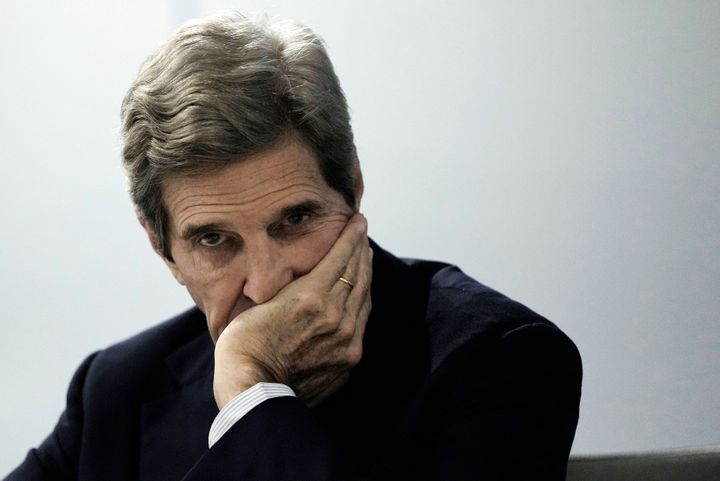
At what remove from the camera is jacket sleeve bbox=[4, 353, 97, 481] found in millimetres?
2176

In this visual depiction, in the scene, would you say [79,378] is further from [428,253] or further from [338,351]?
[428,253]

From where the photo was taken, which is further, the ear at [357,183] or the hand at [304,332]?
the ear at [357,183]

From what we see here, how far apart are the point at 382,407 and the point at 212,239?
0.43m

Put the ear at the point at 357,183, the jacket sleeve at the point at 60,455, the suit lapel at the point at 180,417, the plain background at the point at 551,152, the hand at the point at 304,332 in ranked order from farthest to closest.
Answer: the plain background at the point at 551,152 < the jacket sleeve at the point at 60,455 < the suit lapel at the point at 180,417 < the ear at the point at 357,183 < the hand at the point at 304,332

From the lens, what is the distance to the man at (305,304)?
1.67 meters

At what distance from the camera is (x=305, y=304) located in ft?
5.75

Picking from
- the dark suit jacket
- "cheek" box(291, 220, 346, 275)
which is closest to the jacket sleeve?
the dark suit jacket

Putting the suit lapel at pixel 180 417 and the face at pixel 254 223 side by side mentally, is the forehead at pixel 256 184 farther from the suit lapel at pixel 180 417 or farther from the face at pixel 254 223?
the suit lapel at pixel 180 417

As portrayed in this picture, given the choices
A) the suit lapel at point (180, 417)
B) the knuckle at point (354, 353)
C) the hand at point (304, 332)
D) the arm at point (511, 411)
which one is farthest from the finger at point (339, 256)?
the suit lapel at point (180, 417)

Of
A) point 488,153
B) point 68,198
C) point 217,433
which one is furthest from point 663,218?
point 68,198

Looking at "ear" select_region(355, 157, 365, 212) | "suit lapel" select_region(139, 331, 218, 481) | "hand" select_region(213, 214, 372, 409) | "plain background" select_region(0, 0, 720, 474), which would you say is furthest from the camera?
"plain background" select_region(0, 0, 720, 474)

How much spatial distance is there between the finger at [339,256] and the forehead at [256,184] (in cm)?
9

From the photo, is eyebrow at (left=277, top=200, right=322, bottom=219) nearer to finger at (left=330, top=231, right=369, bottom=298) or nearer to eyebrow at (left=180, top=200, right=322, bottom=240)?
eyebrow at (left=180, top=200, right=322, bottom=240)

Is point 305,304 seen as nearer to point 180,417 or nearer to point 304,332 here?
point 304,332
